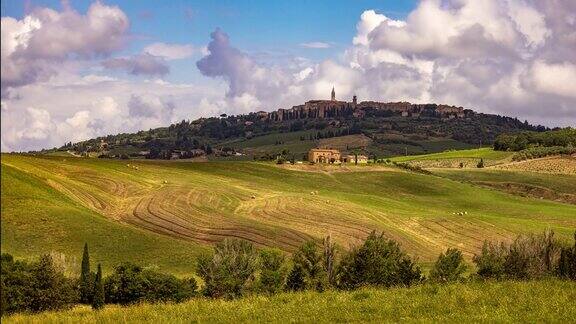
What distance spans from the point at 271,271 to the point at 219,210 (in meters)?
36.7

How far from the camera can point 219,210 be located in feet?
310

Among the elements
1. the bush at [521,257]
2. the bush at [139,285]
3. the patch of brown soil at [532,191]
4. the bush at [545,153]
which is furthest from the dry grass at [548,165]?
the bush at [139,285]

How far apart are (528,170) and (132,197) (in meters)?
125

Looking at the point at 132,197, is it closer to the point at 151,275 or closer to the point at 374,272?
the point at 151,275

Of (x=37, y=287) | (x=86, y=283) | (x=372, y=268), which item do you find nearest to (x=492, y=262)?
(x=372, y=268)

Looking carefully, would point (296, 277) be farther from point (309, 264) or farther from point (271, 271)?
point (271, 271)

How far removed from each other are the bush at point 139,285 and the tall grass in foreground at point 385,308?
38575mm

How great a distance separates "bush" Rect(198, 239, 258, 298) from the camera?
56.6 meters

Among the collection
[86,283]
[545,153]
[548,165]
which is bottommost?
[86,283]

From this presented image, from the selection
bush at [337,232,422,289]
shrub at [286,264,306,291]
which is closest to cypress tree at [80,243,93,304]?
shrub at [286,264,306,291]

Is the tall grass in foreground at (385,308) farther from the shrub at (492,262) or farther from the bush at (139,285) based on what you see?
the shrub at (492,262)

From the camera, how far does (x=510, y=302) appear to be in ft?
58.9

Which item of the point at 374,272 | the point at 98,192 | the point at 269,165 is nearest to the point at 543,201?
the point at 269,165

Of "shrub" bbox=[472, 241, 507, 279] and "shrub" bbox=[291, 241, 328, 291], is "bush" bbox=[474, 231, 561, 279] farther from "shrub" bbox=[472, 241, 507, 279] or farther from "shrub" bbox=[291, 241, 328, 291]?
"shrub" bbox=[291, 241, 328, 291]
